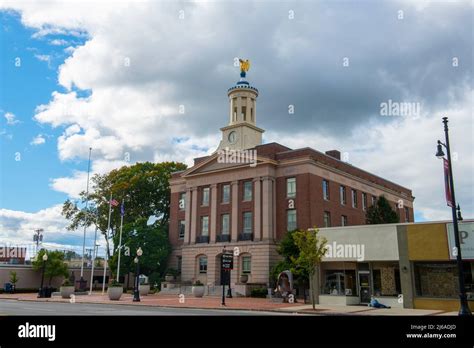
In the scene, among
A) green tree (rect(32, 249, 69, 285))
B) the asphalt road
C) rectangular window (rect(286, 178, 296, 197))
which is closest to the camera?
the asphalt road

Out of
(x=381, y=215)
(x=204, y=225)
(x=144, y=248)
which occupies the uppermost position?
(x=381, y=215)

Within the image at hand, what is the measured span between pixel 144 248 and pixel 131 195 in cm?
1211

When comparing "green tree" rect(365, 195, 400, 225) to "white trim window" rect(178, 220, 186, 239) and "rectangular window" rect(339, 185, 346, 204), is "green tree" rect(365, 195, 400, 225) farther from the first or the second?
"white trim window" rect(178, 220, 186, 239)

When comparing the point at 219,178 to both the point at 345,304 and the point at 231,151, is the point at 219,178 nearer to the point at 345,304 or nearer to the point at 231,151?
the point at 231,151

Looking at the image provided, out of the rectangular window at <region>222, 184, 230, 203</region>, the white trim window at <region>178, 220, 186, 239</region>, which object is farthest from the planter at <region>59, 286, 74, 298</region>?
the rectangular window at <region>222, 184, 230, 203</region>

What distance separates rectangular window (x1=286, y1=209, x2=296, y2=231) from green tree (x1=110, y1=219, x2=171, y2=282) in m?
16.9

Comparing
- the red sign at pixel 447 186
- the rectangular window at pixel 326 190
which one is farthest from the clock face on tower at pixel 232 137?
the red sign at pixel 447 186

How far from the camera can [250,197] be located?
50969 mm

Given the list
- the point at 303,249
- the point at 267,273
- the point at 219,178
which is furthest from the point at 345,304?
the point at 219,178

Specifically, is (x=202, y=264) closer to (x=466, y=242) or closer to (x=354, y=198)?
(x=354, y=198)

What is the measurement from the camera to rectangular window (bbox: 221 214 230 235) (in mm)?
52431

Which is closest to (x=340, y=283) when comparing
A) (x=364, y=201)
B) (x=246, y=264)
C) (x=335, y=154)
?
(x=246, y=264)

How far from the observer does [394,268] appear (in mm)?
31203
